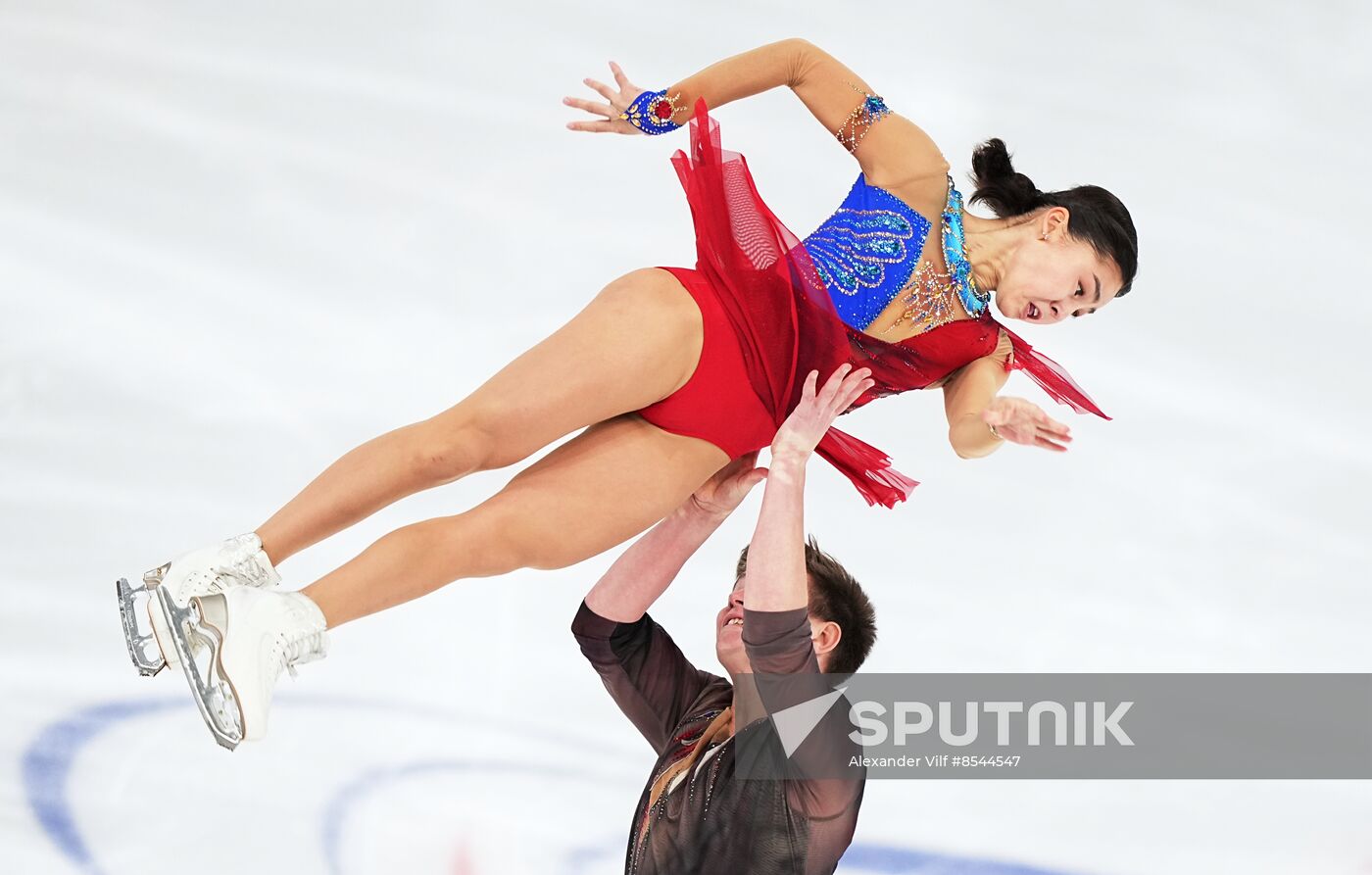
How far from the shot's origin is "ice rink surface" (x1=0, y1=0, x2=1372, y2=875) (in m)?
4.28

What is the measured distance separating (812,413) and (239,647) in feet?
3.73

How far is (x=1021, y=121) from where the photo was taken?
5.38 meters

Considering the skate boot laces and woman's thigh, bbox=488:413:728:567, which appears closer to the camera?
the skate boot laces

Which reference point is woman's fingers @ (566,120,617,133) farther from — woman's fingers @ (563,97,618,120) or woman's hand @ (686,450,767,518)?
woman's hand @ (686,450,767,518)

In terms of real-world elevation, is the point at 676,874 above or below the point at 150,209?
below

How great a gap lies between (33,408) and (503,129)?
6.29ft

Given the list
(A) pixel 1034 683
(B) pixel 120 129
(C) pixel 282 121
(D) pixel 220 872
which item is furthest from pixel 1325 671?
(B) pixel 120 129

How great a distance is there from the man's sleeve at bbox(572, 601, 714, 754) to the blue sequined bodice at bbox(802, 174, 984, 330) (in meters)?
0.94

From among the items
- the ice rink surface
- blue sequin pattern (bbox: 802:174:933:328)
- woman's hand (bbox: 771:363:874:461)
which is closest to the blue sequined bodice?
blue sequin pattern (bbox: 802:174:933:328)

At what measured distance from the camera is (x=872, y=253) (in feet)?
9.93

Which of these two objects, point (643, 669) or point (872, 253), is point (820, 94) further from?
point (643, 669)

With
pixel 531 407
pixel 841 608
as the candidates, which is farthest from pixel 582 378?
pixel 841 608

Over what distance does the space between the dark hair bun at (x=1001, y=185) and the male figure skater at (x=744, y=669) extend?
62 cm

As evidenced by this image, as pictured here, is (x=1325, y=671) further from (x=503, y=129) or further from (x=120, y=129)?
(x=120, y=129)
